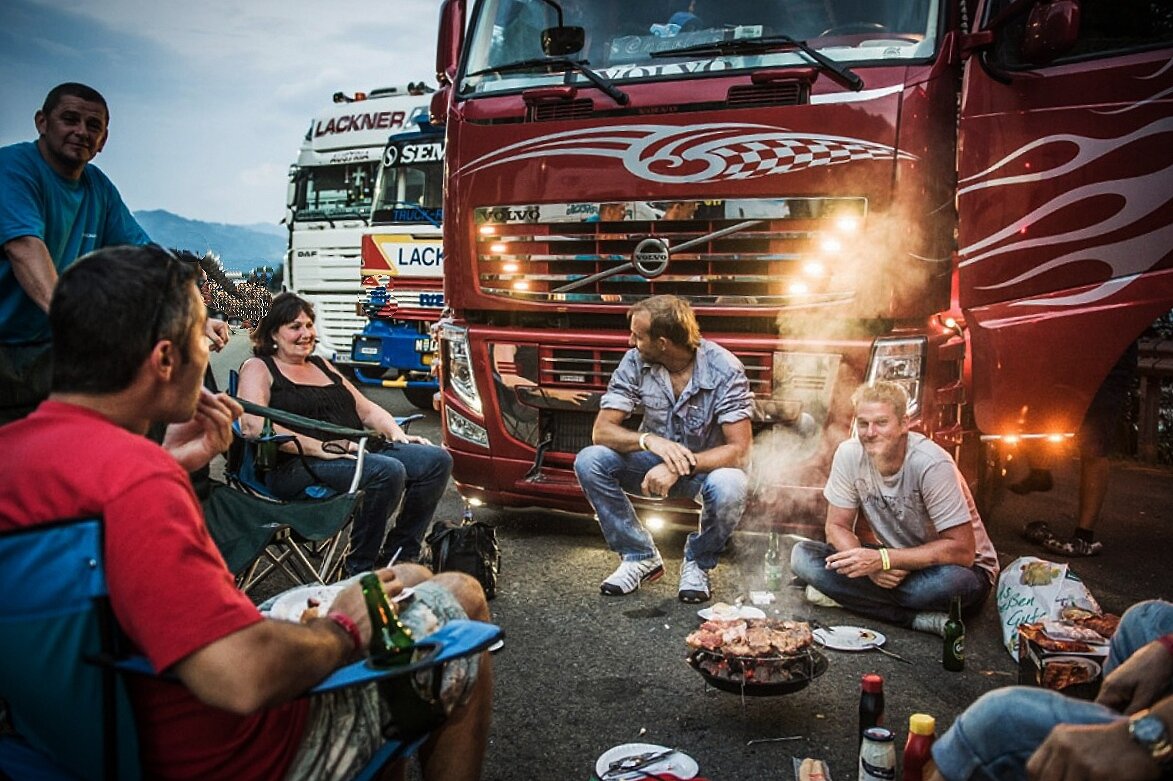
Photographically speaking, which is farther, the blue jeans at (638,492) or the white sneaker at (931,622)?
the blue jeans at (638,492)

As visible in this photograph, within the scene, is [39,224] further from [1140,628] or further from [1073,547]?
[1073,547]

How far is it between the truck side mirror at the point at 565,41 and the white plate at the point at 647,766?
12.2 ft

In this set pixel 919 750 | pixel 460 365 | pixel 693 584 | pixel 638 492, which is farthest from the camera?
pixel 460 365

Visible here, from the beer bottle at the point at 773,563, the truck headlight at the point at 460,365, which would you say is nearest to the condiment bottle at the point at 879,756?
the beer bottle at the point at 773,563

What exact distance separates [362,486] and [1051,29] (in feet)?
12.3

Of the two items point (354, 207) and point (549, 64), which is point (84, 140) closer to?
point (549, 64)

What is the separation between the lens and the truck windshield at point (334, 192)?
11.6m

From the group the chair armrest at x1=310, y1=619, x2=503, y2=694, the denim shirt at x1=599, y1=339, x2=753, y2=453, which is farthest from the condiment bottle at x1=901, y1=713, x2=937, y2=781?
the denim shirt at x1=599, y1=339, x2=753, y2=453

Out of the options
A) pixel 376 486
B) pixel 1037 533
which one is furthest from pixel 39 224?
pixel 1037 533

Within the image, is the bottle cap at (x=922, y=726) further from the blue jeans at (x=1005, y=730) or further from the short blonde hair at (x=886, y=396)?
the short blonde hair at (x=886, y=396)

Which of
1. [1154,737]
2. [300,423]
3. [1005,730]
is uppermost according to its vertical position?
[300,423]

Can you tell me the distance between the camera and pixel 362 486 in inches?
176

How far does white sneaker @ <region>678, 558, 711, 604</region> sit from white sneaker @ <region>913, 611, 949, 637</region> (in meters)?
0.97

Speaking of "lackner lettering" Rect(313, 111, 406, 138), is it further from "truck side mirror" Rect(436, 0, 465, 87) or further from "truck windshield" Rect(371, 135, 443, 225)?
"truck side mirror" Rect(436, 0, 465, 87)
